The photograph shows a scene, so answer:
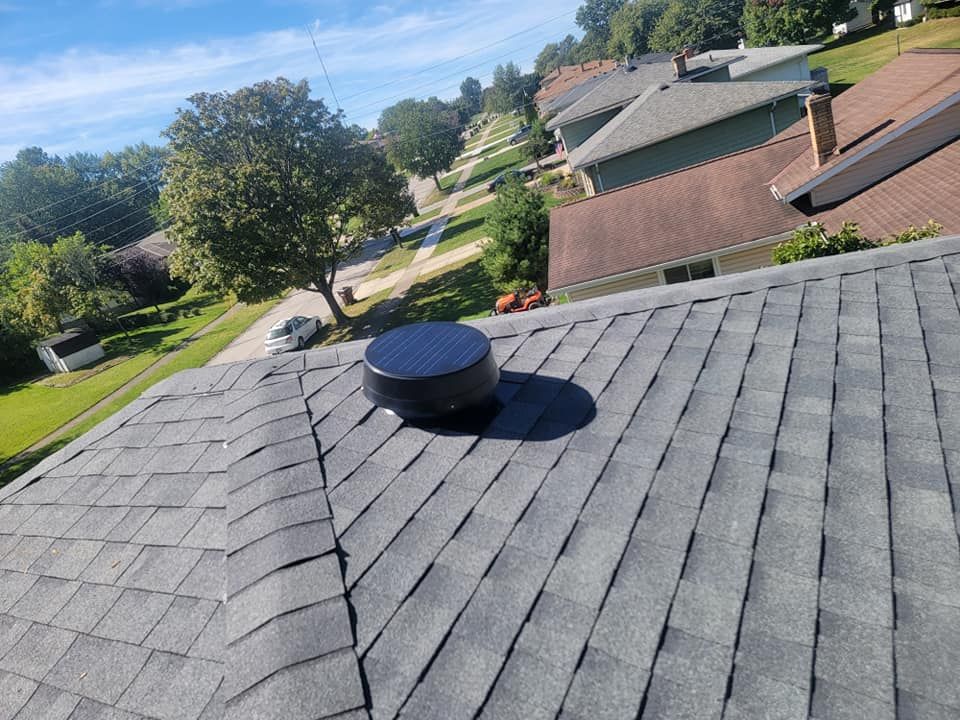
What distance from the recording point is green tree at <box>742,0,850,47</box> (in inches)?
2484

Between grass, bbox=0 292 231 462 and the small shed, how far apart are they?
1.10 metres

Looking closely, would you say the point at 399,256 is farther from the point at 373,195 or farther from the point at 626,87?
the point at 626,87

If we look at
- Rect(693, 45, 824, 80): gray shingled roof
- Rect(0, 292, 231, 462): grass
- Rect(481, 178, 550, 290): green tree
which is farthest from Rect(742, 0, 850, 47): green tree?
Rect(0, 292, 231, 462): grass

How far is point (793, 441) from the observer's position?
380 centimetres

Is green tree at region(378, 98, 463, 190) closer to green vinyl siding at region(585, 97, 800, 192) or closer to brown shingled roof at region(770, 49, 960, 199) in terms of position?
green vinyl siding at region(585, 97, 800, 192)

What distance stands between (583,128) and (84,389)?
40.3 metres

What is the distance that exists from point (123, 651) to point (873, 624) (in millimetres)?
4441

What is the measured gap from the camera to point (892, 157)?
1603cm

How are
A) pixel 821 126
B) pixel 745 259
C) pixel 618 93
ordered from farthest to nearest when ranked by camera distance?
pixel 618 93 < pixel 745 259 < pixel 821 126

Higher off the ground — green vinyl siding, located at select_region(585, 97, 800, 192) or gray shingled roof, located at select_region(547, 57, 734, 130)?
gray shingled roof, located at select_region(547, 57, 734, 130)

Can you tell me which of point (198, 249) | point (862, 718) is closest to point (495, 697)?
point (862, 718)

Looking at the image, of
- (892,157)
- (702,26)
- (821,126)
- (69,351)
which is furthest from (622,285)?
(702,26)

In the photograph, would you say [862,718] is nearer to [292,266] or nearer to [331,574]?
[331,574]

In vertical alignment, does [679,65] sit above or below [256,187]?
below
